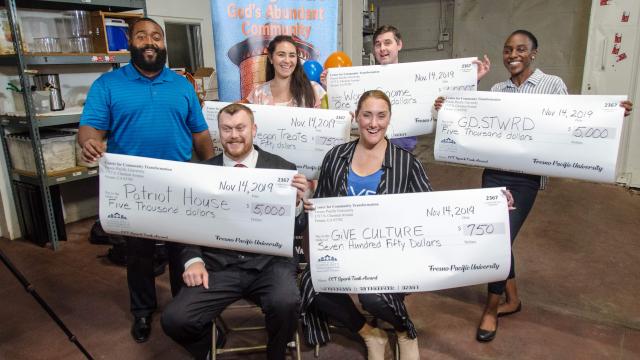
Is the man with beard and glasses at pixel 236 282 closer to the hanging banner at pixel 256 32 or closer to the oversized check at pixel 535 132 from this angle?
the oversized check at pixel 535 132

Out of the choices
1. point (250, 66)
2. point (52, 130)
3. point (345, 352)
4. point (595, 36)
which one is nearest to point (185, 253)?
point (345, 352)

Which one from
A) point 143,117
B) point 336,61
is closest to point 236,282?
point 143,117

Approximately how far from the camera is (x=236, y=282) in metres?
1.96

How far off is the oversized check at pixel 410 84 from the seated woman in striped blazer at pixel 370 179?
418 mm

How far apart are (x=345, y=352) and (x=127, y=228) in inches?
48.8

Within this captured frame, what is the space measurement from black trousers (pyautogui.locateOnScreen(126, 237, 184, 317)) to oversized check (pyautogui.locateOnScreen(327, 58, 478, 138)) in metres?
1.31

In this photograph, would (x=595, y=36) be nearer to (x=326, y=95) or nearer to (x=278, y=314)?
(x=326, y=95)

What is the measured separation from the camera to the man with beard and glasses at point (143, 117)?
7.47 ft

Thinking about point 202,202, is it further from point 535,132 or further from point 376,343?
point 535,132

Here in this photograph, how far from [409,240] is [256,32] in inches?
81.4

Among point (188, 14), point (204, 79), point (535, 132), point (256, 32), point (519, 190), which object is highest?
point (188, 14)

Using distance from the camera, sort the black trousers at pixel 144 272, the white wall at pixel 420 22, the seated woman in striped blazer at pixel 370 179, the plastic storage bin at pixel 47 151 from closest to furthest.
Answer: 1. the seated woman in striped blazer at pixel 370 179
2. the black trousers at pixel 144 272
3. the plastic storage bin at pixel 47 151
4. the white wall at pixel 420 22

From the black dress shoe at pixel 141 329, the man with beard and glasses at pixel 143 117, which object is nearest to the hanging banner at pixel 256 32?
the man with beard and glasses at pixel 143 117

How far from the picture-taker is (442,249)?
6.12ft
